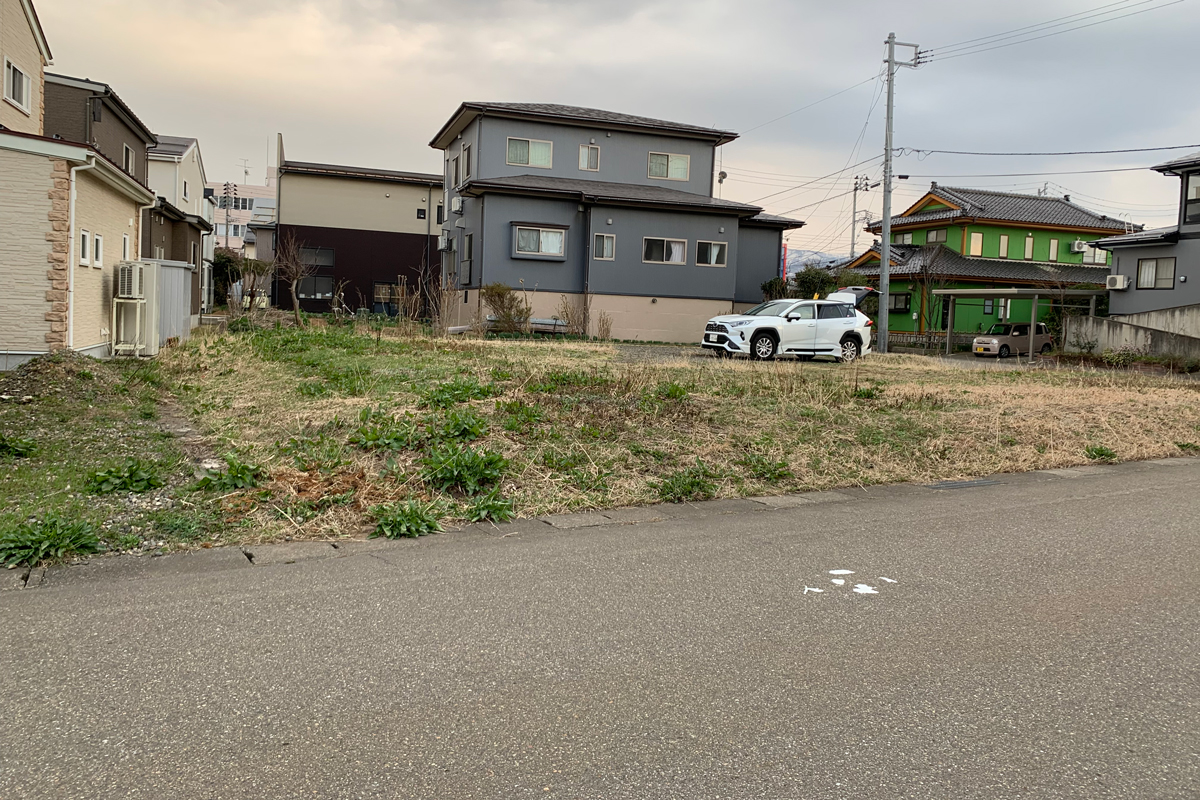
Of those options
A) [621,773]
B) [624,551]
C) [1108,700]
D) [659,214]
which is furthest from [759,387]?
[659,214]

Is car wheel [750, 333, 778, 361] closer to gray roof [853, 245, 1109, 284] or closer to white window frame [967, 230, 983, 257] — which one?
gray roof [853, 245, 1109, 284]

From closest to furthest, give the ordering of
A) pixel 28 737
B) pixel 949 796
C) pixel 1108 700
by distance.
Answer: pixel 949 796 → pixel 28 737 → pixel 1108 700

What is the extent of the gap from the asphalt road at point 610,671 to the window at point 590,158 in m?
25.2

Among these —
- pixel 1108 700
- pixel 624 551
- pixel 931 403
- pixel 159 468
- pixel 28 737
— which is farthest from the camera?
pixel 931 403

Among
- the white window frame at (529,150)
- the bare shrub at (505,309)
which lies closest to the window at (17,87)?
the bare shrub at (505,309)

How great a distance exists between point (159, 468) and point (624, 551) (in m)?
3.57

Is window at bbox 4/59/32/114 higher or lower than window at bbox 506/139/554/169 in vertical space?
lower

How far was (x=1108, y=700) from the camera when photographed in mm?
3230

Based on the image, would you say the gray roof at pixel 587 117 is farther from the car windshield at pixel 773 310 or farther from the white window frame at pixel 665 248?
the car windshield at pixel 773 310

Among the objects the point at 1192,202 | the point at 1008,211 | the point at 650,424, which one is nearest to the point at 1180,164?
the point at 1192,202

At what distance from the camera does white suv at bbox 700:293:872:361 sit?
19.4 m

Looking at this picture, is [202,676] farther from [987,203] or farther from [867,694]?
[987,203]

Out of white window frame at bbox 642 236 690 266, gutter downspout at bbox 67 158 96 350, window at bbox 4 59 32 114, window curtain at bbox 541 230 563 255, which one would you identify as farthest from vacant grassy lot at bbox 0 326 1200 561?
white window frame at bbox 642 236 690 266

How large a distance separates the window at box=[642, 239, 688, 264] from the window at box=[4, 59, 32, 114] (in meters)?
16.4
